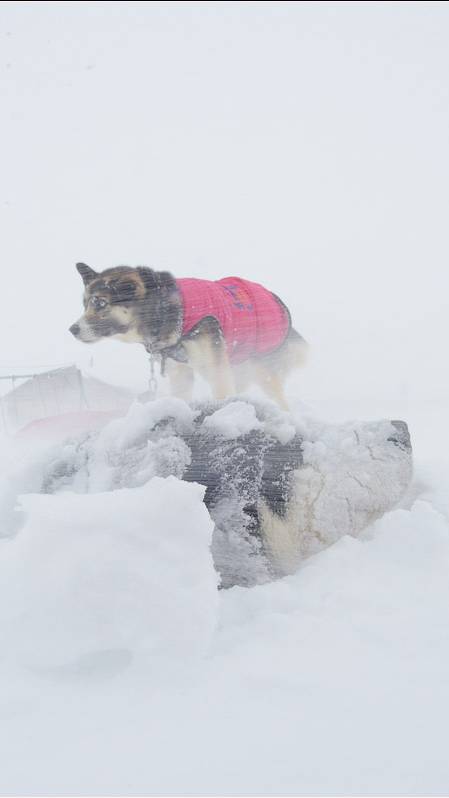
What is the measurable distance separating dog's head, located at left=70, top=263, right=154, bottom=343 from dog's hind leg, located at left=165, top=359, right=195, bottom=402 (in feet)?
1.68

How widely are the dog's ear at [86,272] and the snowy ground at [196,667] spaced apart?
1.42m

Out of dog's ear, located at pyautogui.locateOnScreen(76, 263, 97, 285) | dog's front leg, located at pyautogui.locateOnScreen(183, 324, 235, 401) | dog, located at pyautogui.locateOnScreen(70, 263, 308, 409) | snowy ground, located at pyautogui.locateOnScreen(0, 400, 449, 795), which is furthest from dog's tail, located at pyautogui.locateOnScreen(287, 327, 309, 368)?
snowy ground, located at pyautogui.locateOnScreen(0, 400, 449, 795)

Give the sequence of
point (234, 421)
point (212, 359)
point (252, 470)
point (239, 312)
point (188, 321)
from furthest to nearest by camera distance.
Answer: point (239, 312), point (212, 359), point (188, 321), point (234, 421), point (252, 470)

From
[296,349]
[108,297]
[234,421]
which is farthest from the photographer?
[296,349]

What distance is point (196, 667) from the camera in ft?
3.62

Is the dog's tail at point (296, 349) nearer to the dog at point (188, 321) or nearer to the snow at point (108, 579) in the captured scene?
the dog at point (188, 321)

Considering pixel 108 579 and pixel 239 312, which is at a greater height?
pixel 239 312

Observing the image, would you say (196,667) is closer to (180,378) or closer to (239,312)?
(180,378)

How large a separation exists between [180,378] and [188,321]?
1.45 feet

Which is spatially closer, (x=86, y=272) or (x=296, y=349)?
(x=86, y=272)

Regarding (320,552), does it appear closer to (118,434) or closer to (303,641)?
(303,641)

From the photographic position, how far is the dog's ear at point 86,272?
99.0 inches

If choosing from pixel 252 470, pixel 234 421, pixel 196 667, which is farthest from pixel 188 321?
pixel 196 667

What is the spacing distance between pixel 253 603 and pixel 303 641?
29cm
